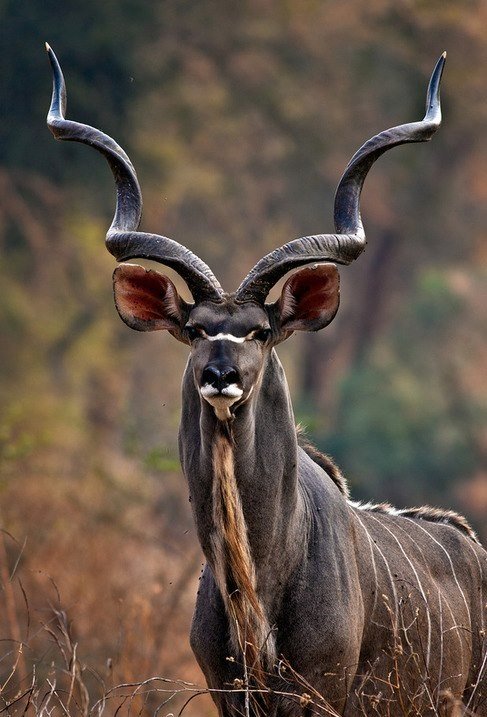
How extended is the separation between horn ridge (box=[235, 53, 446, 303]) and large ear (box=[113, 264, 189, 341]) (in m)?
0.26

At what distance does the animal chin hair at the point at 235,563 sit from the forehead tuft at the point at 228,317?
0.37m

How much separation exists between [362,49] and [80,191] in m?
6.03

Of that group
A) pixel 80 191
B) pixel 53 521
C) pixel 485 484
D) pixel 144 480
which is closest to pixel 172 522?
pixel 144 480

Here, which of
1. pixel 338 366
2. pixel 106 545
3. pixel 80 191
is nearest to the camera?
pixel 106 545

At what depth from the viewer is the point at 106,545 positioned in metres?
10.9

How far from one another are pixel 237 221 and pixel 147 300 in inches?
759

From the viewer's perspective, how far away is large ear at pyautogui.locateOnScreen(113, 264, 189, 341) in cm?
510

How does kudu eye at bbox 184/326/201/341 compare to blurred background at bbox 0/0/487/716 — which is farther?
blurred background at bbox 0/0/487/716

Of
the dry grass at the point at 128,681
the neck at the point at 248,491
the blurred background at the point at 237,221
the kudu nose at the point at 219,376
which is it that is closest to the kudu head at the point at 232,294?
the kudu nose at the point at 219,376

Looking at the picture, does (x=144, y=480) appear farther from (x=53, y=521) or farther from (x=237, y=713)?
(x=237, y=713)

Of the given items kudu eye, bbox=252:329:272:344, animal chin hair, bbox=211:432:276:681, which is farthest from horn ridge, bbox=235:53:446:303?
animal chin hair, bbox=211:432:276:681

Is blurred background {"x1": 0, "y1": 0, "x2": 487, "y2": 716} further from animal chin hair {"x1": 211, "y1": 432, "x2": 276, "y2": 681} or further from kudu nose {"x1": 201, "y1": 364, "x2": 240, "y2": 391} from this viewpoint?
kudu nose {"x1": 201, "y1": 364, "x2": 240, "y2": 391}

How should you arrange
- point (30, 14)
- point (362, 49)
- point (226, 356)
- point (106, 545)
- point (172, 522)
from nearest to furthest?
point (226, 356) → point (106, 545) → point (172, 522) → point (30, 14) → point (362, 49)

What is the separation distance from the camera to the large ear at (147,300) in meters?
5.10
